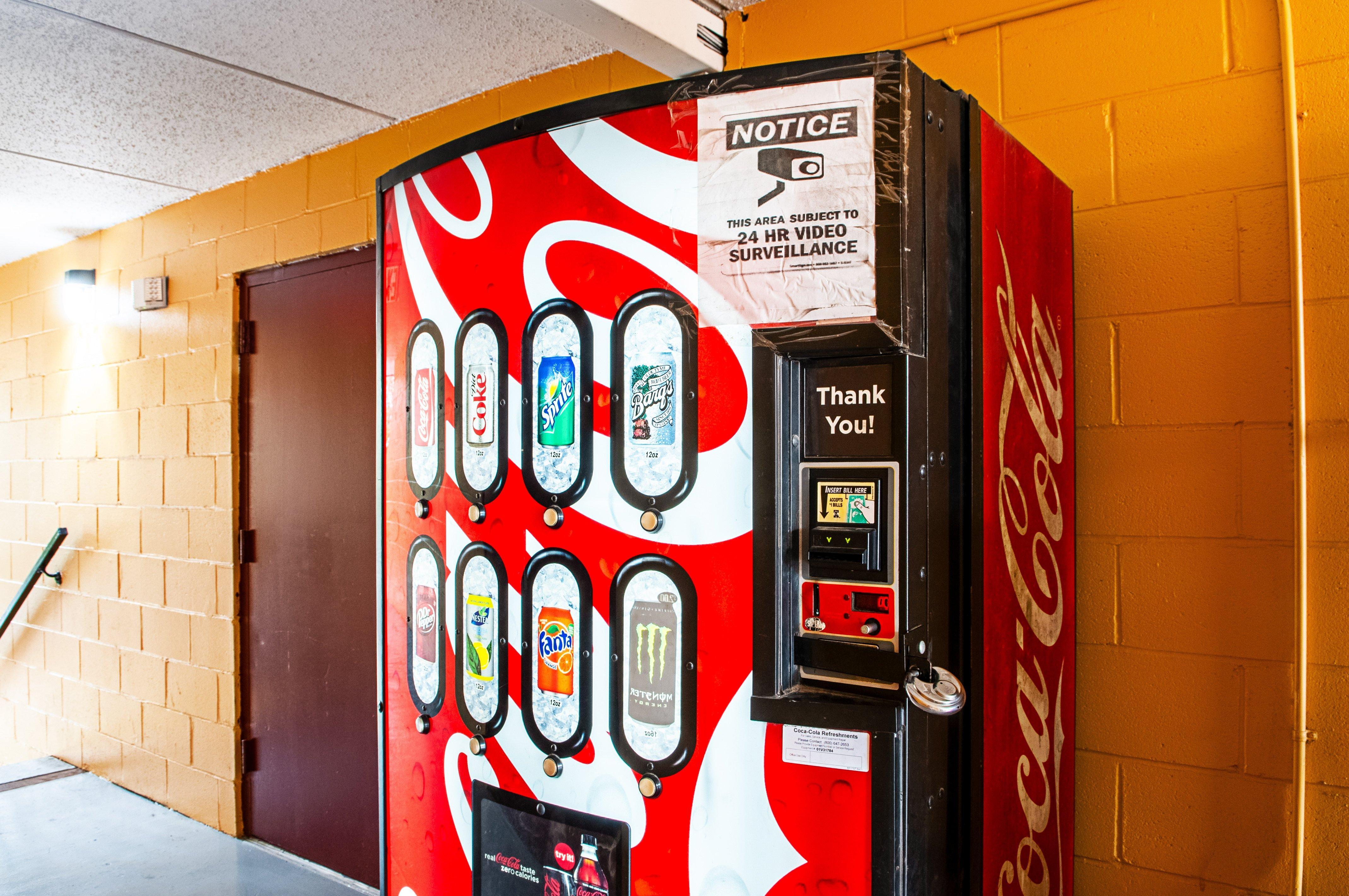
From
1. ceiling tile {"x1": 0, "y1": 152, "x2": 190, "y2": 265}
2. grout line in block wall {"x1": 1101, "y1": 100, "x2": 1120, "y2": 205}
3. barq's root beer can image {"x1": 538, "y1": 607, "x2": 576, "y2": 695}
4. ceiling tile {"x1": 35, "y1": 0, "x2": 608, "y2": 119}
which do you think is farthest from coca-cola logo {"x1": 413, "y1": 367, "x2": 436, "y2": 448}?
ceiling tile {"x1": 0, "y1": 152, "x2": 190, "y2": 265}

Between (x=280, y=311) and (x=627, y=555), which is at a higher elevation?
(x=280, y=311)

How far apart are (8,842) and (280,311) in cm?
234

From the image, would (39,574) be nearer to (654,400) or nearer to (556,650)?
(556,650)

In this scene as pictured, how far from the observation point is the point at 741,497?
1.28m

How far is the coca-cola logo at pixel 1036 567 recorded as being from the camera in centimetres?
140

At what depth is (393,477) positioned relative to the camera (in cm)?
174

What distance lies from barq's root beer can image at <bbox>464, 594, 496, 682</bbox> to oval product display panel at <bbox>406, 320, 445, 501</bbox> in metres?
0.23

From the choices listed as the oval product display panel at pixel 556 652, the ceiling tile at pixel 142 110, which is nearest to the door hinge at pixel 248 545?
the ceiling tile at pixel 142 110

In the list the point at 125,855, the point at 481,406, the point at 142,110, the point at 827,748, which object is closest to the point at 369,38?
the point at 142,110

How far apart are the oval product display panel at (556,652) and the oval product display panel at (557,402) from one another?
115 millimetres

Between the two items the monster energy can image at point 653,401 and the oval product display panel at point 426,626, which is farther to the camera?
the oval product display panel at point 426,626

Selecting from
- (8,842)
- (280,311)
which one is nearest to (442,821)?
(280,311)

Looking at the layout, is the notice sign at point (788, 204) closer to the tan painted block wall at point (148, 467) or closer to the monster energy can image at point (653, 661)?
the monster energy can image at point (653, 661)

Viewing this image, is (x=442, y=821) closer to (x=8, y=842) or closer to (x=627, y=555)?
(x=627, y=555)
